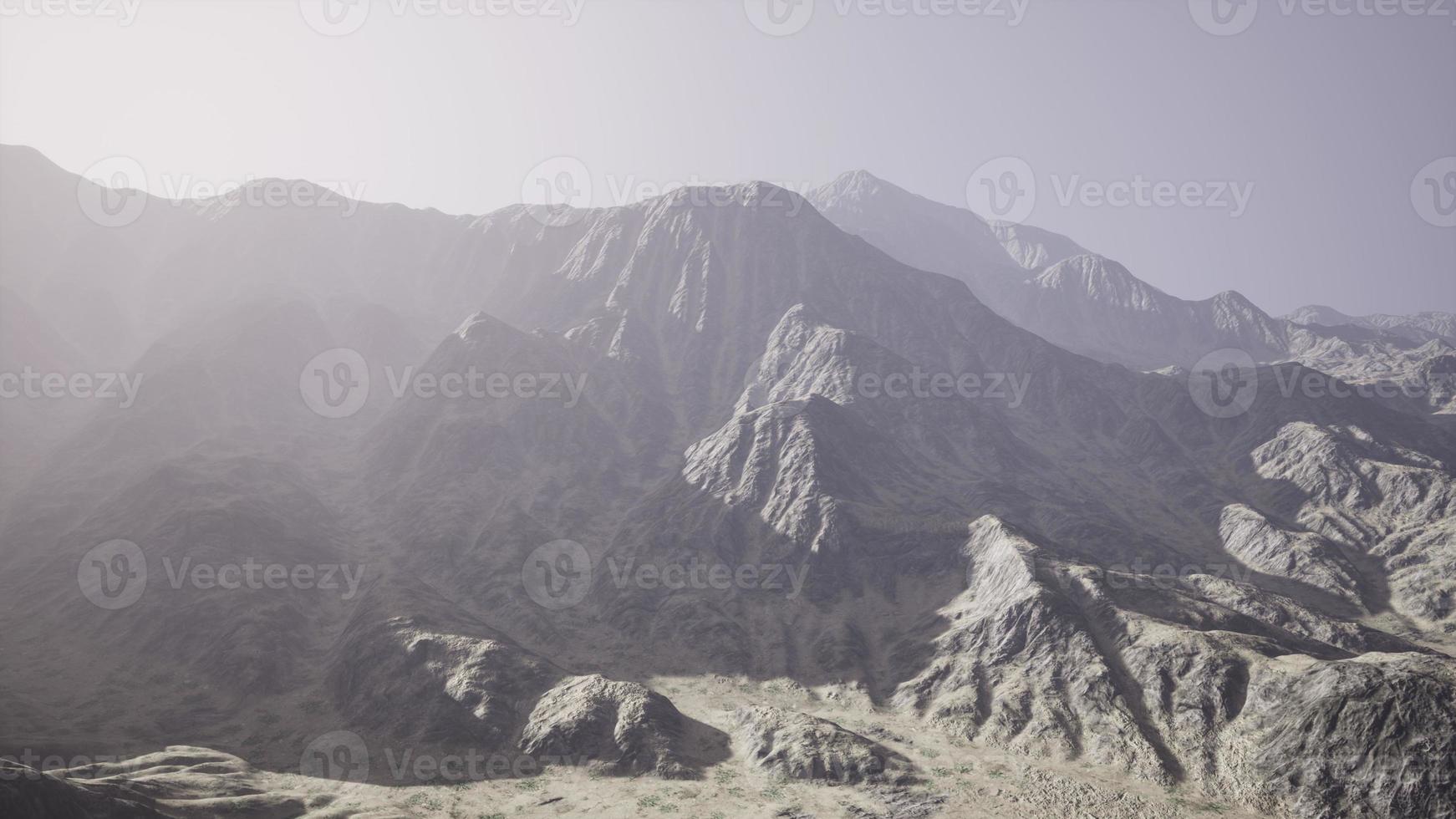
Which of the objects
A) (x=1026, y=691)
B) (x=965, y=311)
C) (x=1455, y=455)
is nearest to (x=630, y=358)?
(x=965, y=311)

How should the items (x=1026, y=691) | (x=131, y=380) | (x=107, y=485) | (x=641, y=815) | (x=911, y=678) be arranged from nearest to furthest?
1. (x=641, y=815)
2. (x=1026, y=691)
3. (x=911, y=678)
4. (x=107, y=485)
5. (x=131, y=380)

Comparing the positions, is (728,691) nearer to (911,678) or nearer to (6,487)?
(911,678)

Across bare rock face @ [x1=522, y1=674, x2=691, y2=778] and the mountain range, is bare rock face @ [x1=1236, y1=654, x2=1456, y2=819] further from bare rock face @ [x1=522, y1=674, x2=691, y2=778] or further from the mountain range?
bare rock face @ [x1=522, y1=674, x2=691, y2=778]

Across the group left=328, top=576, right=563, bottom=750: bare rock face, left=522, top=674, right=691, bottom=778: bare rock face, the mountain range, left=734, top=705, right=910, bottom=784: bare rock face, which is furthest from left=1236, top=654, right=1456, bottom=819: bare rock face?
left=328, top=576, right=563, bottom=750: bare rock face

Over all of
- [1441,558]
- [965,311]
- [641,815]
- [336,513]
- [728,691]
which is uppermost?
[965,311]

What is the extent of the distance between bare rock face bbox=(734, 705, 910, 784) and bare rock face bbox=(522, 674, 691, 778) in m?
5.79

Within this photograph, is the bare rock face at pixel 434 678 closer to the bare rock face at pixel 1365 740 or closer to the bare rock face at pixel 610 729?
the bare rock face at pixel 610 729

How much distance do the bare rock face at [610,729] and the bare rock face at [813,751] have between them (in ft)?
19.0

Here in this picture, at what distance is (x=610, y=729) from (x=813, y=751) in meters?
15.0

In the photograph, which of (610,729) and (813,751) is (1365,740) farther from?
(610,729)

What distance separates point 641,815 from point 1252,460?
381 ft

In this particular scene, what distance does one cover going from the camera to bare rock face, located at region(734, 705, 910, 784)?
1772 inches

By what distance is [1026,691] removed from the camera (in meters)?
52.2

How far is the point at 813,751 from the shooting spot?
1836 inches
